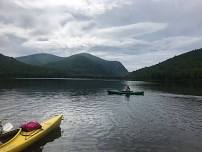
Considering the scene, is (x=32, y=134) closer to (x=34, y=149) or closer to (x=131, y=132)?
(x=34, y=149)

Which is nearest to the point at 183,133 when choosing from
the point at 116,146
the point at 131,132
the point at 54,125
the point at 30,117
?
the point at 131,132

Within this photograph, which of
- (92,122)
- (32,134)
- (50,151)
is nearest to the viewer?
(50,151)

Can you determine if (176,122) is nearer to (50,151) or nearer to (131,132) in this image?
(131,132)

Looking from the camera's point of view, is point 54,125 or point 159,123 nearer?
point 54,125

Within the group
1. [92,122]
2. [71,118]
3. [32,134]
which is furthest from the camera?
[71,118]

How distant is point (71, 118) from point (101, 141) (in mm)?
16730

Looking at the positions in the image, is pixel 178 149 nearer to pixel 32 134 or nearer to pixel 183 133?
pixel 183 133

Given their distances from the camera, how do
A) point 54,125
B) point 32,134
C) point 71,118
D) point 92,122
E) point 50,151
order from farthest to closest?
point 71,118 < point 92,122 < point 54,125 < point 32,134 < point 50,151

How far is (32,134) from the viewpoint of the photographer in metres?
35.3

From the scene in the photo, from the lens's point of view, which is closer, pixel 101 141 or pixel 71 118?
pixel 101 141

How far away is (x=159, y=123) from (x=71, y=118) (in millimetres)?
15193

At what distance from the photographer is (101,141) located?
121 feet

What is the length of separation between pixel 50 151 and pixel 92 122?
53.7 feet

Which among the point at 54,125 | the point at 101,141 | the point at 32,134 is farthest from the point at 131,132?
the point at 32,134
